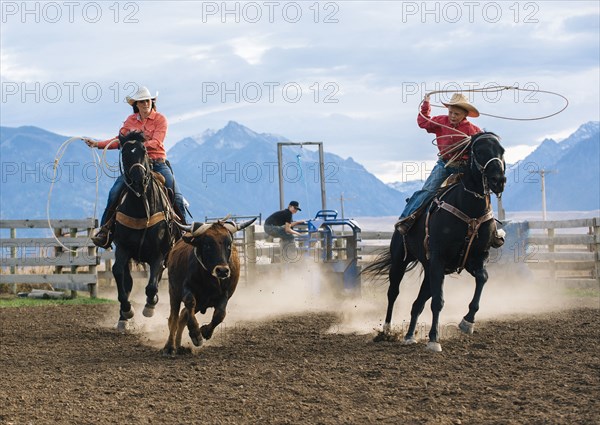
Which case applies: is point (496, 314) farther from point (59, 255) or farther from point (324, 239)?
point (59, 255)

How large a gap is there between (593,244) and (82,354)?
487 inches

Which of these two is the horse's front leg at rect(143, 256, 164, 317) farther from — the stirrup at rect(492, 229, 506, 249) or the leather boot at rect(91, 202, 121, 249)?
Answer: the stirrup at rect(492, 229, 506, 249)

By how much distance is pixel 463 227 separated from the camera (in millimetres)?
9789

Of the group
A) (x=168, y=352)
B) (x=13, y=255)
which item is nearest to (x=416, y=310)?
(x=168, y=352)

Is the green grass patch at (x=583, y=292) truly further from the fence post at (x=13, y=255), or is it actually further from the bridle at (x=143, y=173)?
the fence post at (x=13, y=255)

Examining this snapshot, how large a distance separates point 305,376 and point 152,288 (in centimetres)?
375

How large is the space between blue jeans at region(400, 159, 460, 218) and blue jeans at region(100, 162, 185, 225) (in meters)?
2.79

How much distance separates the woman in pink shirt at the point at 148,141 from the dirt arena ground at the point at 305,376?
1.50 m

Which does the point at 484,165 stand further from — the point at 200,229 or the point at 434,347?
the point at 200,229

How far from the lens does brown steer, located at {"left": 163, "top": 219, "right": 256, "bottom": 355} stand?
905cm

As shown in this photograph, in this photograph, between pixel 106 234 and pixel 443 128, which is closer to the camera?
pixel 443 128

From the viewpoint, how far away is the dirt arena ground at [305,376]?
6.50m

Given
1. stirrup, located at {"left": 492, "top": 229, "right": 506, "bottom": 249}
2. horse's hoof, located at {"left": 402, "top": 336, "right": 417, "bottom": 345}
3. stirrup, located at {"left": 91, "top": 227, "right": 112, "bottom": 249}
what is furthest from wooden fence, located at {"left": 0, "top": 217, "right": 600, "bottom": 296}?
stirrup, located at {"left": 492, "top": 229, "right": 506, "bottom": 249}

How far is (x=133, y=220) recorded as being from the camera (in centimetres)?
1126
